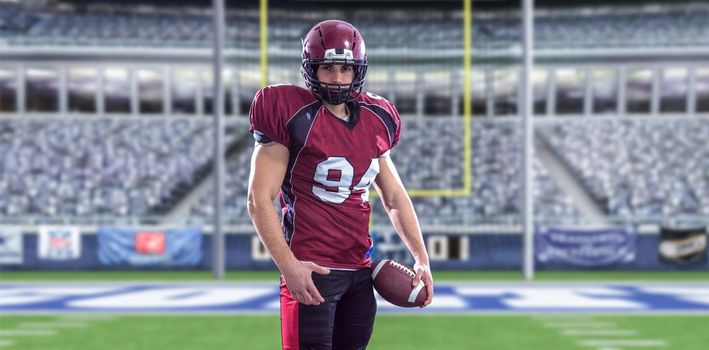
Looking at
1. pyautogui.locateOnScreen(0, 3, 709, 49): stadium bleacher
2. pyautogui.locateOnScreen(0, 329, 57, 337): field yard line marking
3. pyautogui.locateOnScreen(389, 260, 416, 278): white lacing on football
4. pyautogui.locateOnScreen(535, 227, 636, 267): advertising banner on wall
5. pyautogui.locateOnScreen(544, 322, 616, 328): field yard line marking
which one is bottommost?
pyautogui.locateOnScreen(535, 227, 636, 267): advertising banner on wall

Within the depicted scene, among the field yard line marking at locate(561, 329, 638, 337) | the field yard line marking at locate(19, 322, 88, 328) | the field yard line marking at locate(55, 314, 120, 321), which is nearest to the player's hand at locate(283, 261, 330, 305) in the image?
the field yard line marking at locate(561, 329, 638, 337)

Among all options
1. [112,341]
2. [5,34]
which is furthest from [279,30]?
[5,34]

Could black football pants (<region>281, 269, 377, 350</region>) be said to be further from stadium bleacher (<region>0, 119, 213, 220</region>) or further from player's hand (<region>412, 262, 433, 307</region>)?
stadium bleacher (<region>0, 119, 213, 220</region>)

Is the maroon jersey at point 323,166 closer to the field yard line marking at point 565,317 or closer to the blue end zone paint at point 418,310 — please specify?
the field yard line marking at point 565,317

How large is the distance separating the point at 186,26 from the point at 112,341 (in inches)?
747

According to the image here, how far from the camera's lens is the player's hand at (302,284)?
2.57m

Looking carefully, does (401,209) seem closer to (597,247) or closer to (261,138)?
(261,138)

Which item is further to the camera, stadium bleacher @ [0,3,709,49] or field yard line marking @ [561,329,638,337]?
stadium bleacher @ [0,3,709,49]

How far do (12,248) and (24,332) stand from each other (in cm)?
785

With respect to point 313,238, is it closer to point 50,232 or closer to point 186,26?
point 50,232

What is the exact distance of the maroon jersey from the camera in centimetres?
261

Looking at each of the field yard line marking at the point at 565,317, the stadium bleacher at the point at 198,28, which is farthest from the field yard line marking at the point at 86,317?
the stadium bleacher at the point at 198,28

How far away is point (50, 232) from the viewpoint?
14.2m

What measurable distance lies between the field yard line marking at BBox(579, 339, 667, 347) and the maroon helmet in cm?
422
